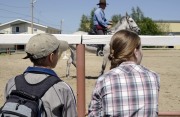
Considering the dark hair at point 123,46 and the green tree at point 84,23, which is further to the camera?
the green tree at point 84,23

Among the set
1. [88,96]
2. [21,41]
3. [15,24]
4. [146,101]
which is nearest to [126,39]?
[146,101]

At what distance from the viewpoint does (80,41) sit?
12.9ft

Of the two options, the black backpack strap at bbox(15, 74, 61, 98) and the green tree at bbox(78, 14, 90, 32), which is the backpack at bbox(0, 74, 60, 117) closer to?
the black backpack strap at bbox(15, 74, 61, 98)

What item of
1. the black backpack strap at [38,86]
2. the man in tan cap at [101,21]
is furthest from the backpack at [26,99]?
the man in tan cap at [101,21]

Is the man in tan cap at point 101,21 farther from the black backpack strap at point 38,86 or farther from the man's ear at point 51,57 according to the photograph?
the black backpack strap at point 38,86

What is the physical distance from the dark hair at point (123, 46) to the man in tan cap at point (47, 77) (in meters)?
0.37

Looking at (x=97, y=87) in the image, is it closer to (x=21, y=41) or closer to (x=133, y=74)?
(x=133, y=74)

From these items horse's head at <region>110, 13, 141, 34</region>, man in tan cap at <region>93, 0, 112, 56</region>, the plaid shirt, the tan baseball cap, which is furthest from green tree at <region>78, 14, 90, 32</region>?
the plaid shirt

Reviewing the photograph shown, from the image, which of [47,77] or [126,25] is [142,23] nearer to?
[126,25]

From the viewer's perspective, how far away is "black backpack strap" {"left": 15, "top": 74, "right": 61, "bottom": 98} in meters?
2.12

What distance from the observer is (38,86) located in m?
2.14

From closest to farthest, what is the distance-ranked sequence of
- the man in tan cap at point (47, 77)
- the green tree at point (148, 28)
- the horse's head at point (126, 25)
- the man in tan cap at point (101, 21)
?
the man in tan cap at point (47, 77), the man in tan cap at point (101, 21), the horse's head at point (126, 25), the green tree at point (148, 28)

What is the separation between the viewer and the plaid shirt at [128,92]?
2184mm

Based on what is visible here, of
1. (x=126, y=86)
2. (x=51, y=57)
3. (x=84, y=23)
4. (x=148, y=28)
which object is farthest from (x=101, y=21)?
(x=84, y=23)
